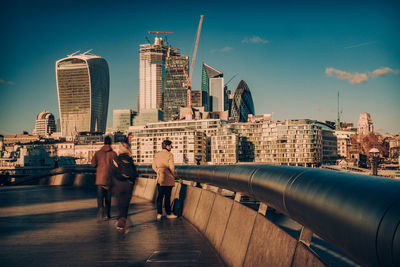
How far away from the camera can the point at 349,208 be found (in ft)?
7.81

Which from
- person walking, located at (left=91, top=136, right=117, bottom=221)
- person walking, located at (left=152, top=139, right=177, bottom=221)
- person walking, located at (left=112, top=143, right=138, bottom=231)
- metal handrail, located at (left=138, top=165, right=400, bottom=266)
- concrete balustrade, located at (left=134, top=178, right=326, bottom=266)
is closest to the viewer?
metal handrail, located at (left=138, top=165, right=400, bottom=266)

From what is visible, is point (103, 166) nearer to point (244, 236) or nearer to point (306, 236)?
point (244, 236)

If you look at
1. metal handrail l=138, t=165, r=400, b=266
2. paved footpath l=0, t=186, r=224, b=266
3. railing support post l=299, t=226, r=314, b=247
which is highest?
metal handrail l=138, t=165, r=400, b=266

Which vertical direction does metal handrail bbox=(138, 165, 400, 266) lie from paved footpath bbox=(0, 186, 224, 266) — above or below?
above

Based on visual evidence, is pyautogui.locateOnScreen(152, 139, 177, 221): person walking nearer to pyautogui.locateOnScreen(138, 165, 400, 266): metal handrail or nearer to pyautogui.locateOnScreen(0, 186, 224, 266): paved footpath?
pyautogui.locateOnScreen(0, 186, 224, 266): paved footpath

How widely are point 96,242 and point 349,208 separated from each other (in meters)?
6.34

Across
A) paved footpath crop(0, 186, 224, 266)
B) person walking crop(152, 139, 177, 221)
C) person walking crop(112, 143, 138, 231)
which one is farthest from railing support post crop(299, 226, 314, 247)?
person walking crop(152, 139, 177, 221)

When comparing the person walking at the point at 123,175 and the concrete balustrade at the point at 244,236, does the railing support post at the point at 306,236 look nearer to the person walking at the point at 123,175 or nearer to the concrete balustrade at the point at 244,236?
the concrete balustrade at the point at 244,236

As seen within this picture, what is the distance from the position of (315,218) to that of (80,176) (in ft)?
91.0

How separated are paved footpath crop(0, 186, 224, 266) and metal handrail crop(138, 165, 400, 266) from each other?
2.82 metres

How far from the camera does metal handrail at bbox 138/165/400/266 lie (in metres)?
1.98

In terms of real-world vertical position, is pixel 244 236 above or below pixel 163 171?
below

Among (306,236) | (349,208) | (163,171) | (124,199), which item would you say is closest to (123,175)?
(124,199)

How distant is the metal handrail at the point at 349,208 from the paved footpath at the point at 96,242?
2816mm
